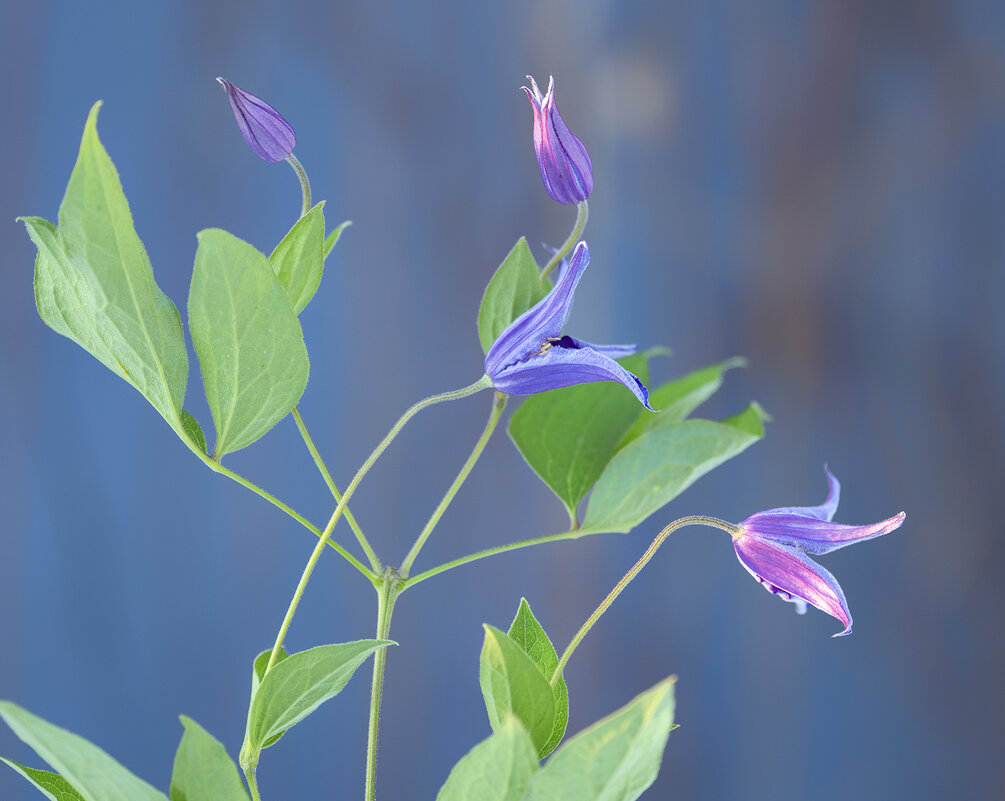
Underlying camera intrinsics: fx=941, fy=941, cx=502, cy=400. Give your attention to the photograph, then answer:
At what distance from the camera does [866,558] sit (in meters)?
0.85

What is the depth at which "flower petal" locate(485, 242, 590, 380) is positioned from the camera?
11.1 inches

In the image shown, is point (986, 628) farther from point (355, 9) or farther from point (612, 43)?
point (355, 9)

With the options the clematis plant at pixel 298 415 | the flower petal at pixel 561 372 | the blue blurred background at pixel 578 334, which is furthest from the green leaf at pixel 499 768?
the blue blurred background at pixel 578 334

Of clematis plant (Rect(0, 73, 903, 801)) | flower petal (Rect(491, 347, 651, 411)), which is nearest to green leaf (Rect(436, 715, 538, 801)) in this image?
clematis plant (Rect(0, 73, 903, 801))

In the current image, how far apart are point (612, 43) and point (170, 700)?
2.23ft

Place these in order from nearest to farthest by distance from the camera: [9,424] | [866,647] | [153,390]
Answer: [153,390]
[9,424]
[866,647]

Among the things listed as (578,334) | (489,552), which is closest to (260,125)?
(489,552)

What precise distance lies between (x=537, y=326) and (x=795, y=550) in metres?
0.11

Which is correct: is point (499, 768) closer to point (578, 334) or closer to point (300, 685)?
point (300, 685)

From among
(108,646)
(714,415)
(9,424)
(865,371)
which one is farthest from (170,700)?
(865,371)

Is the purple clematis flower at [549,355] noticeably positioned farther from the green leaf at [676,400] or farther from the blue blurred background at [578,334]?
the blue blurred background at [578,334]

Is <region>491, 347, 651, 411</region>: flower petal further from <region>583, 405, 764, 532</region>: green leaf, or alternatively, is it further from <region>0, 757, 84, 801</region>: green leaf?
<region>0, 757, 84, 801</region>: green leaf

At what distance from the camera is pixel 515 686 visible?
0.93 ft

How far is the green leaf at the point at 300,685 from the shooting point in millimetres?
284
